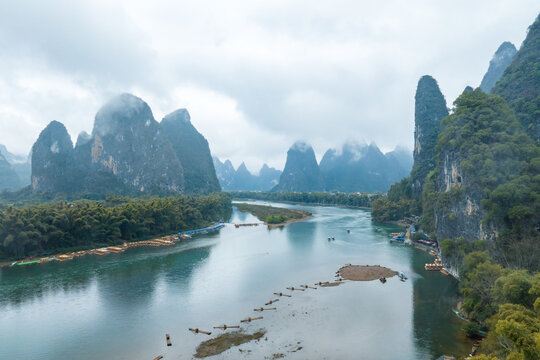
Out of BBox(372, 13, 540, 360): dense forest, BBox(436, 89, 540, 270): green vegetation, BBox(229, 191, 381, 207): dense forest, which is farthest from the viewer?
BBox(229, 191, 381, 207): dense forest

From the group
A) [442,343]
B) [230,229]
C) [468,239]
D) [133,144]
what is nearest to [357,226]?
[230,229]

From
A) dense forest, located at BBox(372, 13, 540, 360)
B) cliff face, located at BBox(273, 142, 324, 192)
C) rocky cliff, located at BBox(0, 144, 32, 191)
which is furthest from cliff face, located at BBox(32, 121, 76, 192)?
cliff face, located at BBox(273, 142, 324, 192)

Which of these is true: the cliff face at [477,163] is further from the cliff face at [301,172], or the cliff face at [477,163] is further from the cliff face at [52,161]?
the cliff face at [301,172]

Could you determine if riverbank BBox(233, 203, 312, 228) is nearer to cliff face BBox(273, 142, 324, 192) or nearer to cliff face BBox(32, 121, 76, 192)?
cliff face BBox(32, 121, 76, 192)

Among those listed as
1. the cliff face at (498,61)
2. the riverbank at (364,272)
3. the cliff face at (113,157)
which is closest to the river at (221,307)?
the riverbank at (364,272)

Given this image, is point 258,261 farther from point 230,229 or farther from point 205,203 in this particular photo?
point 205,203
